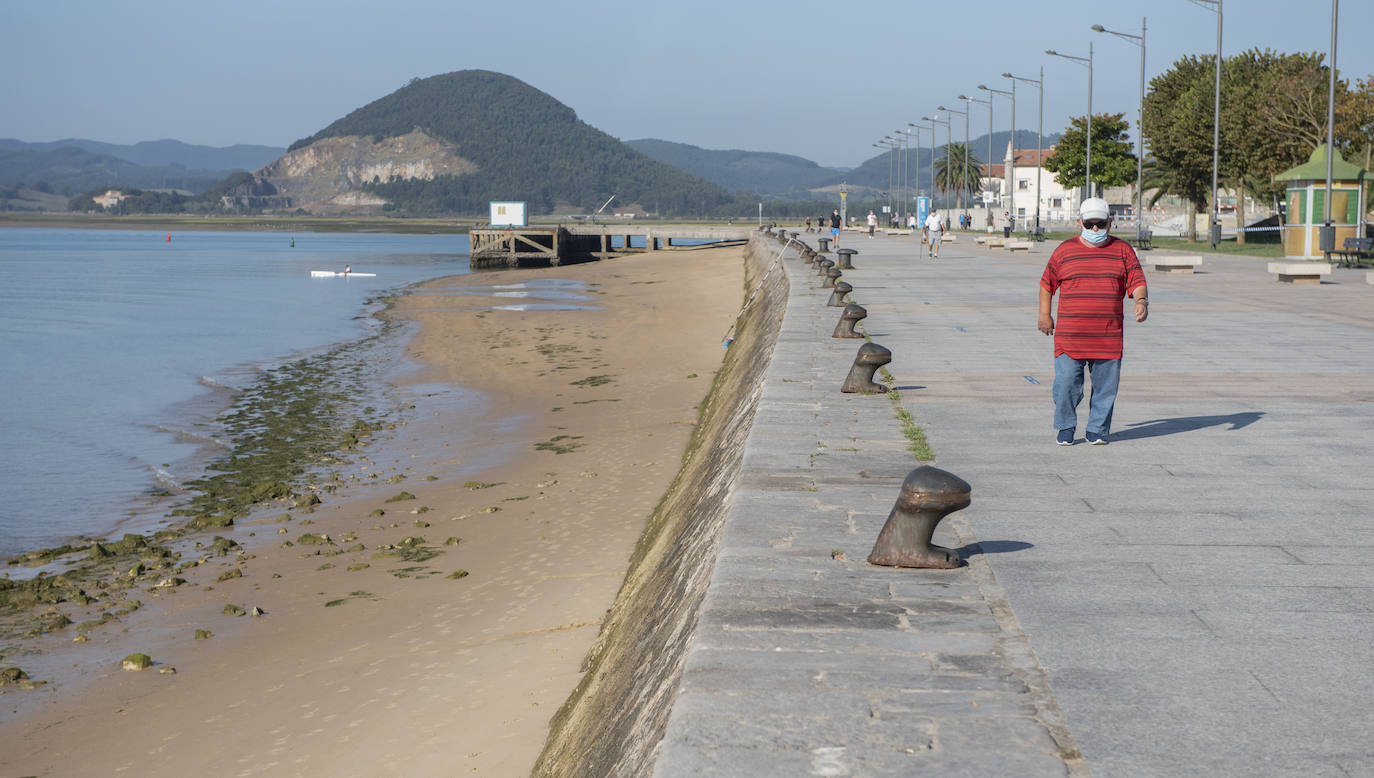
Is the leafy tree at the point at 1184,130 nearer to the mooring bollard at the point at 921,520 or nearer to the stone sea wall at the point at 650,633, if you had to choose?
the stone sea wall at the point at 650,633

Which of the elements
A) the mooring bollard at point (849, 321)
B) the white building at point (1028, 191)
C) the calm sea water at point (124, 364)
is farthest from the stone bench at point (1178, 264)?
the white building at point (1028, 191)

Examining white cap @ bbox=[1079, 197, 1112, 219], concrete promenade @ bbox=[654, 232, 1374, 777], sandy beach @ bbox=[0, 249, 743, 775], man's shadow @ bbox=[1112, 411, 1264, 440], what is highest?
white cap @ bbox=[1079, 197, 1112, 219]

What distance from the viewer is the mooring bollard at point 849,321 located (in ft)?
46.1

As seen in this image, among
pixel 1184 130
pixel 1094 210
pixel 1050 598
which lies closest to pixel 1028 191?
pixel 1184 130

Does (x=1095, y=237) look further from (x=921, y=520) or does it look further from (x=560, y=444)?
(x=560, y=444)

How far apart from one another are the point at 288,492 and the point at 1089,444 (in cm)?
958

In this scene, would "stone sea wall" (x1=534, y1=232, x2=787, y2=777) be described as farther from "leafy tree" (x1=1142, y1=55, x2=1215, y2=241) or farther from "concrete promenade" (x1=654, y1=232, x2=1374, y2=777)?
"leafy tree" (x1=1142, y1=55, x2=1215, y2=241)

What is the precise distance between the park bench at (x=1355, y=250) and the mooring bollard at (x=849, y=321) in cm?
2029

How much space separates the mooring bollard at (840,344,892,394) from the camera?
995 cm

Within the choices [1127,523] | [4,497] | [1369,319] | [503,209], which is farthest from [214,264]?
[1127,523]

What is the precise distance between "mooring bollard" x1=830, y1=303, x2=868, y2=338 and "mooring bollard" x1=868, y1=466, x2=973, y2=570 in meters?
8.85

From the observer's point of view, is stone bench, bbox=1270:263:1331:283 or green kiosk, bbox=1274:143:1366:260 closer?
stone bench, bbox=1270:263:1331:283

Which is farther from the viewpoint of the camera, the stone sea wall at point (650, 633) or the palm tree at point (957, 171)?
the palm tree at point (957, 171)

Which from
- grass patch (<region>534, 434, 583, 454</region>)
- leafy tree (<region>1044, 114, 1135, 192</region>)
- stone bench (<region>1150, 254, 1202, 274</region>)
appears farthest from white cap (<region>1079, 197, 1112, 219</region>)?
Answer: leafy tree (<region>1044, 114, 1135, 192</region>)
